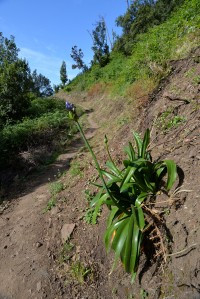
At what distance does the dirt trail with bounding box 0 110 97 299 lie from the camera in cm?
336

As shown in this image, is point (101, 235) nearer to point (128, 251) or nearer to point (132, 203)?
point (132, 203)

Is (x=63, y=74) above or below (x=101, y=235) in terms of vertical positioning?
above

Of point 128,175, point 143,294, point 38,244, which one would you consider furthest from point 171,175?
point 38,244

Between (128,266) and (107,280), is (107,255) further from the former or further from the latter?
(128,266)

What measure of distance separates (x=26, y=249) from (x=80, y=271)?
118 centimetres

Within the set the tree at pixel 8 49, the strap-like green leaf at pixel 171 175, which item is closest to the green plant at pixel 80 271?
the strap-like green leaf at pixel 171 175

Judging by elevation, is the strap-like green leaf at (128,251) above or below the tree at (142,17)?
below

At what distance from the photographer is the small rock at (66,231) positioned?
386 centimetres

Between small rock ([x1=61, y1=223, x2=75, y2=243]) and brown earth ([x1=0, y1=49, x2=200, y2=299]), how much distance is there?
6 cm

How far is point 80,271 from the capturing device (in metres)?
3.23

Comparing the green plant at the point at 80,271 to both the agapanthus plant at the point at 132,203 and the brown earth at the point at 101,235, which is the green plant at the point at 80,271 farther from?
the agapanthus plant at the point at 132,203

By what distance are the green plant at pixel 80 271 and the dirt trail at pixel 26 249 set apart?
1.09 feet

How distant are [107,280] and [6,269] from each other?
1617 mm

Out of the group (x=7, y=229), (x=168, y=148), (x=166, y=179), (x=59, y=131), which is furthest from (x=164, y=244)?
(x=59, y=131)
